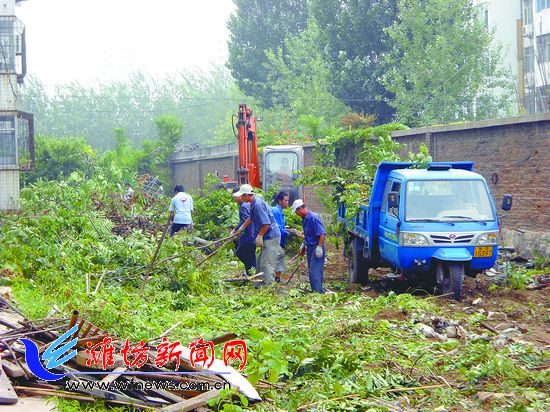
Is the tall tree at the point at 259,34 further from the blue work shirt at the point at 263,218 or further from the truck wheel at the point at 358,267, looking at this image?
the blue work shirt at the point at 263,218

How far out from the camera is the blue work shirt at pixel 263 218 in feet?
46.5

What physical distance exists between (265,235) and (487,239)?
12.1 feet

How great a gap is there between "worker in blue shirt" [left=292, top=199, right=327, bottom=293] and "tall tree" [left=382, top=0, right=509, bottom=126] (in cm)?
2479

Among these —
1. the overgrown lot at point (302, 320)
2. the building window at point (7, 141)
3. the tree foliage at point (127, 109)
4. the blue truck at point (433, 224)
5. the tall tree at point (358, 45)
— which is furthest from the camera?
the tree foliage at point (127, 109)

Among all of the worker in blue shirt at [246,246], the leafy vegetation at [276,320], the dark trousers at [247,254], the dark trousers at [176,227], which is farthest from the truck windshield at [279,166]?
the dark trousers at [247,254]

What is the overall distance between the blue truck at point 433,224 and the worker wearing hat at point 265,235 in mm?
1678

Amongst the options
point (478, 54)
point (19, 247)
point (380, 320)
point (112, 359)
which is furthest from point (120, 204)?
point (478, 54)

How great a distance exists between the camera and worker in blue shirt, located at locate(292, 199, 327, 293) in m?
13.7

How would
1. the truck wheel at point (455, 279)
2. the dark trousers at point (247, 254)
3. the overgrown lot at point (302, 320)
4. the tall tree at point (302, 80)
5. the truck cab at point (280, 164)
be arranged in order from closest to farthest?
1. the overgrown lot at point (302, 320)
2. the truck wheel at point (455, 279)
3. the dark trousers at point (247, 254)
4. the truck cab at point (280, 164)
5. the tall tree at point (302, 80)

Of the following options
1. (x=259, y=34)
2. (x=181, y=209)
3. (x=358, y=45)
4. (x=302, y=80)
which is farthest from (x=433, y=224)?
(x=259, y=34)

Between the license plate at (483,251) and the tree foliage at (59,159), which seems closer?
the license plate at (483,251)

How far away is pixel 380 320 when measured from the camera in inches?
417

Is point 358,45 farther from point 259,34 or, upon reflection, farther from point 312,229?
point 312,229

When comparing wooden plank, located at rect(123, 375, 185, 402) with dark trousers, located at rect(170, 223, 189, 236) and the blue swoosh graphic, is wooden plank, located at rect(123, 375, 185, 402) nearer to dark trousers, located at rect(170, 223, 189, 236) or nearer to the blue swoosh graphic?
the blue swoosh graphic
